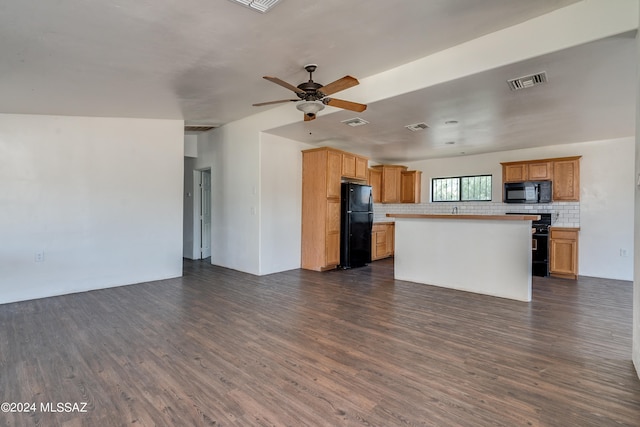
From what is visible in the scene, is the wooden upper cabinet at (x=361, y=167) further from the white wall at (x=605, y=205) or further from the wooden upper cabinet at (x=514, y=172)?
the white wall at (x=605, y=205)

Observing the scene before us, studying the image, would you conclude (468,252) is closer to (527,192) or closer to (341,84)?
(527,192)

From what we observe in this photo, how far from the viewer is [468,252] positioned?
14.3 feet

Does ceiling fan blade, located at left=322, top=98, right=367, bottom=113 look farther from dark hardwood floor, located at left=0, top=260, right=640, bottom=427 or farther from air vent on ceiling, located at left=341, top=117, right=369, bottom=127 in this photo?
dark hardwood floor, located at left=0, top=260, right=640, bottom=427

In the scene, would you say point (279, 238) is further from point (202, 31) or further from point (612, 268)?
point (612, 268)

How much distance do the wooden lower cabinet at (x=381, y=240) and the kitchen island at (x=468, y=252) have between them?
1884 mm

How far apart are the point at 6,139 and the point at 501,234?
6328 millimetres

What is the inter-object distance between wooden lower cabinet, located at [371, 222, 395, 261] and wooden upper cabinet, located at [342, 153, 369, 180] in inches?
49.4

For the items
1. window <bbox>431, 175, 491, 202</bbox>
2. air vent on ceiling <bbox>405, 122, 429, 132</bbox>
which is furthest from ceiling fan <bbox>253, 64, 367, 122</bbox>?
window <bbox>431, 175, 491, 202</bbox>

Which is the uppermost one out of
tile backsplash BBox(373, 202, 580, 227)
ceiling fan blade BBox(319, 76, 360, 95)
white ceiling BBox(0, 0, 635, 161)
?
white ceiling BBox(0, 0, 635, 161)

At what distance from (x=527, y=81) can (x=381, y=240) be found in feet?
15.3

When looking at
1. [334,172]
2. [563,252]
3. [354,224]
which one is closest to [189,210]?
[334,172]

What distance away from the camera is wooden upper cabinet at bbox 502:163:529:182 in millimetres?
5953

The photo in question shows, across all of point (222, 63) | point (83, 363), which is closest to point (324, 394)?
point (83, 363)

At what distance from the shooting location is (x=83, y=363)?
2.31 metres
